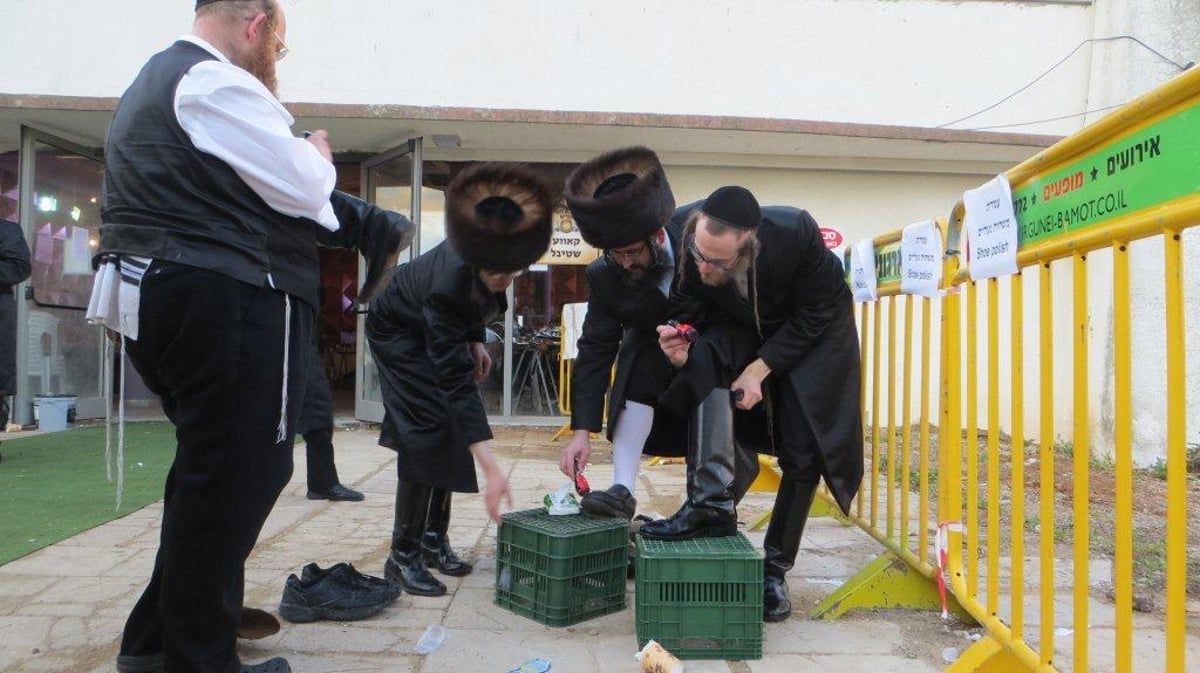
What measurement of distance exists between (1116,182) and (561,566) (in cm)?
190

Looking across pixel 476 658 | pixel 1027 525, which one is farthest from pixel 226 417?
pixel 1027 525

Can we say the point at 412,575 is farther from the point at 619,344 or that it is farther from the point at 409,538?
the point at 619,344

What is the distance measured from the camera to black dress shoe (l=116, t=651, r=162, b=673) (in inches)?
87.4

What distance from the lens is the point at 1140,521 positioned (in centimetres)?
462

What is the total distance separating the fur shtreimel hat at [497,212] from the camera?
8.96ft

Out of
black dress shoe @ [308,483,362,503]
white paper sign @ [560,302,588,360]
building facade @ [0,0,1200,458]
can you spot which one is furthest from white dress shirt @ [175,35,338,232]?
white paper sign @ [560,302,588,360]

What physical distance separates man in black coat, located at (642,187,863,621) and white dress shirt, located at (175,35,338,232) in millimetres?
1383

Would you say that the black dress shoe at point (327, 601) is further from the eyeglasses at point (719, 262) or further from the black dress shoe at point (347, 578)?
the eyeglasses at point (719, 262)

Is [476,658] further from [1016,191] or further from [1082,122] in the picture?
[1082,122]

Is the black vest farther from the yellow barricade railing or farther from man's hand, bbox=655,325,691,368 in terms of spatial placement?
the yellow barricade railing

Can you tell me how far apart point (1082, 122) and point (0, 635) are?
9025 millimetres

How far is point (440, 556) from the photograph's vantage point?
357cm

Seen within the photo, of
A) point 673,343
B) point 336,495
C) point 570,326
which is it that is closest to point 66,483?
point 336,495

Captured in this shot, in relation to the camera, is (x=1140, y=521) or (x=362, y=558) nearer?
(x=362, y=558)
